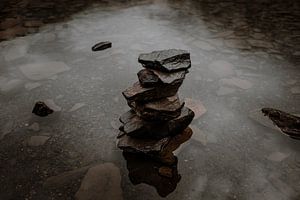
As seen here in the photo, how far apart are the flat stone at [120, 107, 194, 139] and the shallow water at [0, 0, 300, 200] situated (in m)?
0.19

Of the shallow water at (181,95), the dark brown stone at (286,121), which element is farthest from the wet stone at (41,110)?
the dark brown stone at (286,121)

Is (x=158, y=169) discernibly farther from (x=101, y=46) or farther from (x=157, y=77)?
(x=101, y=46)

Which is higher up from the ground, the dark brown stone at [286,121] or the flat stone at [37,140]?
the dark brown stone at [286,121]

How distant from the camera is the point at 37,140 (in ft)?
9.76

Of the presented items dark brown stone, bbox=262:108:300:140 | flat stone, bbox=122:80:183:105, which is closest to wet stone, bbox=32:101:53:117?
flat stone, bbox=122:80:183:105

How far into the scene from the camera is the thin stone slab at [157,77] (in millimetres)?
2783

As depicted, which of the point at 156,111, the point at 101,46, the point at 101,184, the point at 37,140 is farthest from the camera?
the point at 101,46

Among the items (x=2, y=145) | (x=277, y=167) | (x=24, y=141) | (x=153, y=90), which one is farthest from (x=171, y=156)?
(x=2, y=145)

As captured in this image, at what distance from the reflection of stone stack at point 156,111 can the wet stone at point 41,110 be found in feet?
3.31

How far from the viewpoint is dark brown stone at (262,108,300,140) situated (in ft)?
9.68

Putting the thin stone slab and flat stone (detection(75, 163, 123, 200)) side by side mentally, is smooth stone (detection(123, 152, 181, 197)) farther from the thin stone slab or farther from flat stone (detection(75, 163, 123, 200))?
the thin stone slab

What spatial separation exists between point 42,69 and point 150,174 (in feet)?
9.06

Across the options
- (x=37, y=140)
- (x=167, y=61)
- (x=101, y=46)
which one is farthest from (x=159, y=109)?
(x=101, y=46)

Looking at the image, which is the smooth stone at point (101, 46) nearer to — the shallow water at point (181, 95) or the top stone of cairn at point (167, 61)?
the shallow water at point (181, 95)
